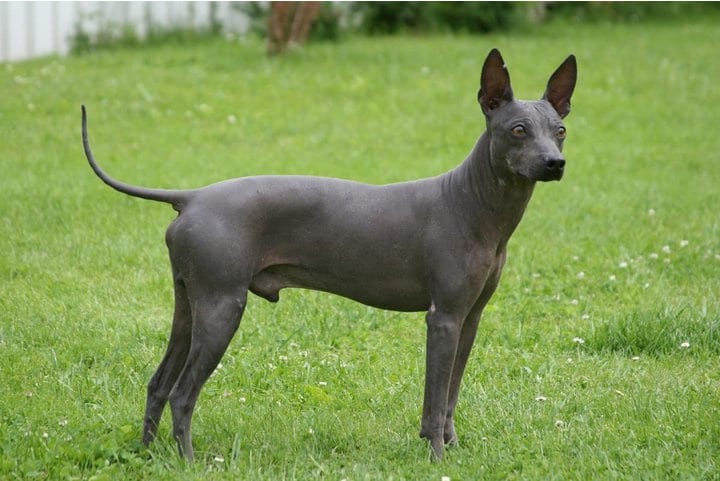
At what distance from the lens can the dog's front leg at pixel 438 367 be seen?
4625 mm

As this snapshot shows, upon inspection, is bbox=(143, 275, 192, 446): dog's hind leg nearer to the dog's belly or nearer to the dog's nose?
the dog's belly

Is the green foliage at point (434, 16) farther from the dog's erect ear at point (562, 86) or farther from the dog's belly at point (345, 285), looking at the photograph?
the dog's belly at point (345, 285)

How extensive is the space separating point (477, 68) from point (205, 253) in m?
10.4

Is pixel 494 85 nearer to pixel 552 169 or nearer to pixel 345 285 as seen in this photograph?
pixel 552 169

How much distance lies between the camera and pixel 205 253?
14.8ft

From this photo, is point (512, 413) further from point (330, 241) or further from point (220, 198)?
point (220, 198)

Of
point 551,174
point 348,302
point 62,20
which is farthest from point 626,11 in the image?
point 551,174

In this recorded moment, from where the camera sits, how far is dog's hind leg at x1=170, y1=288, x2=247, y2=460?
453 cm

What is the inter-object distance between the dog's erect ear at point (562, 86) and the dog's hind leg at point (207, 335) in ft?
5.21

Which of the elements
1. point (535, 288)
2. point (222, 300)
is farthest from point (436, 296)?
point (535, 288)

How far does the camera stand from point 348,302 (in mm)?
7098

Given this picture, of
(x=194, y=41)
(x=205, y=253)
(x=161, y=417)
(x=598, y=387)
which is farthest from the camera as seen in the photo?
(x=194, y=41)

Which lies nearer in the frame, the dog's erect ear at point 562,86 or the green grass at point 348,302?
the dog's erect ear at point 562,86

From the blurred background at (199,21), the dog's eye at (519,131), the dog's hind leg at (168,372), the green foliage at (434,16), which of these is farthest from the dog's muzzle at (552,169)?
the green foliage at (434,16)
